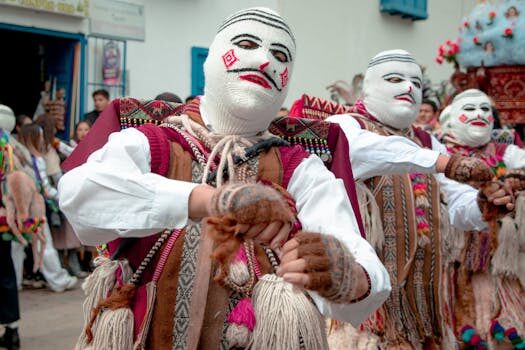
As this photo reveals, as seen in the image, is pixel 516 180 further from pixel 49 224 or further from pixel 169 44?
pixel 169 44

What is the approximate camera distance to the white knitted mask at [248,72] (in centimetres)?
252

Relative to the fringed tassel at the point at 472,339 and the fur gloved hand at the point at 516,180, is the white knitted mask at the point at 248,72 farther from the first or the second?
the fringed tassel at the point at 472,339

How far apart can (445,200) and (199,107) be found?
2.51 meters

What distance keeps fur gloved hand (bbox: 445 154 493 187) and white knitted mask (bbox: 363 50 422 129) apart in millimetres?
857

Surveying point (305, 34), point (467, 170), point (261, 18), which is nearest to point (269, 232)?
point (261, 18)

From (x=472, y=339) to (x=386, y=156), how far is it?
2.48m

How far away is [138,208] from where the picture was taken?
2.05m

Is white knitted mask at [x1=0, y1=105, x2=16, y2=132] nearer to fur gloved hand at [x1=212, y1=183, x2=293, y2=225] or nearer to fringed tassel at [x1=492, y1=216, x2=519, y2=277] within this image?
fringed tassel at [x1=492, y1=216, x2=519, y2=277]

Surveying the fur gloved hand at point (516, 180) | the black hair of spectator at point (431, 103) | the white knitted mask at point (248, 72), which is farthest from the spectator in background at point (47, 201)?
the white knitted mask at point (248, 72)

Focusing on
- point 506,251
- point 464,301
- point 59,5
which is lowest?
point 464,301

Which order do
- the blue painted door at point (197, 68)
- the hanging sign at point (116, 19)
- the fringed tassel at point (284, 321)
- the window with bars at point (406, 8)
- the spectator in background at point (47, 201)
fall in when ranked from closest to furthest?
the fringed tassel at point (284, 321)
the spectator in background at point (47, 201)
the hanging sign at point (116, 19)
the blue painted door at point (197, 68)
the window with bars at point (406, 8)

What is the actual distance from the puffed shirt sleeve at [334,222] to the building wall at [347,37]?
→ 979 cm

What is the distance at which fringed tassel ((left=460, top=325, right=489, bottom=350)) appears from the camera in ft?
19.1

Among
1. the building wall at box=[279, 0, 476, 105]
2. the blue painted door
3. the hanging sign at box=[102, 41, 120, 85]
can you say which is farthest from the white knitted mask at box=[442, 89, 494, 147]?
the building wall at box=[279, 0, 476, 105]
